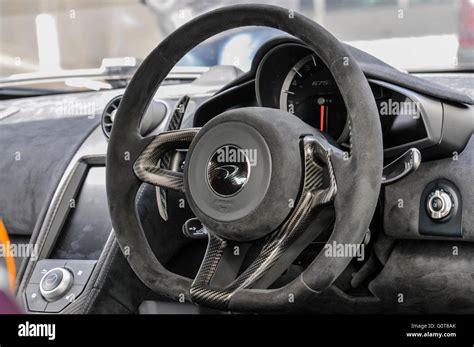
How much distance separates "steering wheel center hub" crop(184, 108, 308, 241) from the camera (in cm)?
138

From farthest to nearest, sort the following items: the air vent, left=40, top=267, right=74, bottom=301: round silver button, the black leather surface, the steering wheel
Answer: the black leather surface → the air vent → left=40, top=267, right=74, bottom=301: round silver button → the steering wheel

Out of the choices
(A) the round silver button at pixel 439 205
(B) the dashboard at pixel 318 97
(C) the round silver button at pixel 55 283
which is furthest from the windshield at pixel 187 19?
(C) the round silver button at pixel 55 283

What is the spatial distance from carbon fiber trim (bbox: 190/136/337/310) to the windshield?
26cm

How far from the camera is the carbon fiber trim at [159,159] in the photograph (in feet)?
5.18

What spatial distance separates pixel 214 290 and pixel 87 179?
3.10 feet

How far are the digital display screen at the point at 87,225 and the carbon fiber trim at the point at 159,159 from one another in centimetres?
54

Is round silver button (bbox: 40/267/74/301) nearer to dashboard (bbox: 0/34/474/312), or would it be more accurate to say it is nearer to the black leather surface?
dashboard (bbox: 0/34/474/312)

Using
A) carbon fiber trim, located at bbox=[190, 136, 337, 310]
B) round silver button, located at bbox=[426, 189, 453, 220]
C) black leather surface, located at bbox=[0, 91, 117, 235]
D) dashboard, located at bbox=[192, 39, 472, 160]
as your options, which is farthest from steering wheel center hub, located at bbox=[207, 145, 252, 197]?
black leather surface, located at bbox=[0, 91, 117, 235]

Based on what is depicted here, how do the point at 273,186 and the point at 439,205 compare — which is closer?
the point at 273,186

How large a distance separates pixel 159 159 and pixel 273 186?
1.21 ft

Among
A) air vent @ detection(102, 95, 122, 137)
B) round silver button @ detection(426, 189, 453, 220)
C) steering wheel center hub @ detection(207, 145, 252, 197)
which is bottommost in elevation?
round silver button @ detection(426, 189, 453, 220)

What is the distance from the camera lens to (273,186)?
1.38 meters

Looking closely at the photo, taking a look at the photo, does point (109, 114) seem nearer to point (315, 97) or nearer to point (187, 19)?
point (187, 19)

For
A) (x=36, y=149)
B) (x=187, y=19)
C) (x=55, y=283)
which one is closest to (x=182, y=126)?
(x=187, y=19)
